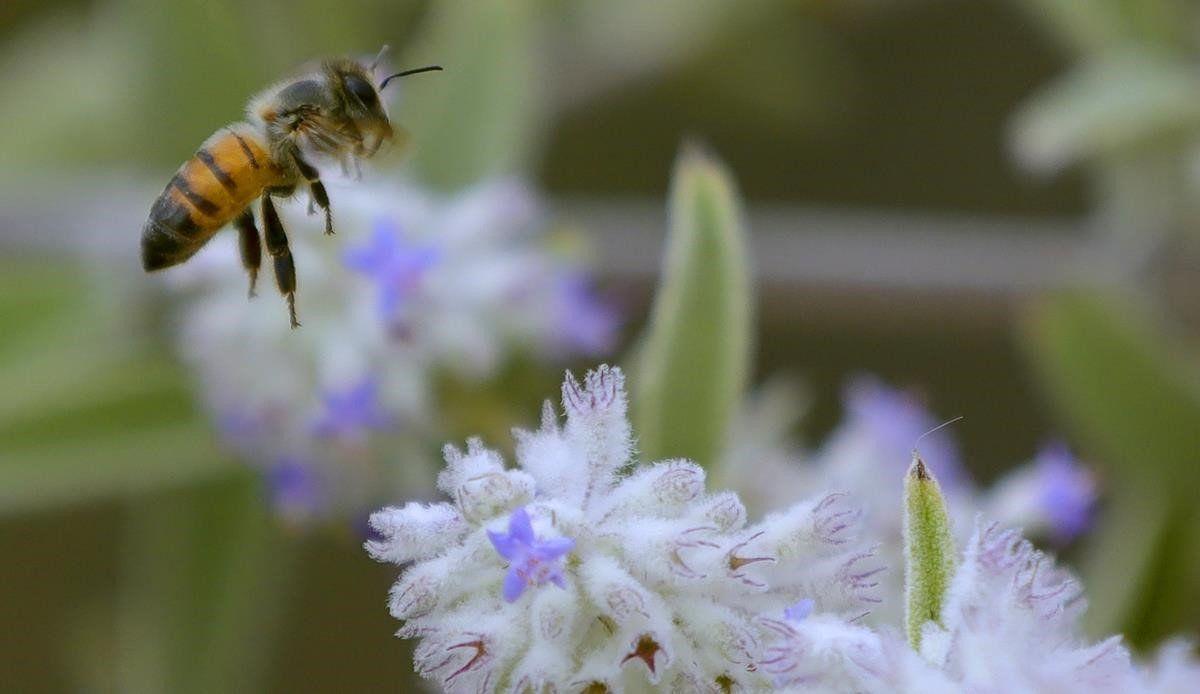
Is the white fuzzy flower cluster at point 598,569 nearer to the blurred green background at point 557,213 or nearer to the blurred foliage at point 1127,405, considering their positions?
the blurred green background at point 557,213

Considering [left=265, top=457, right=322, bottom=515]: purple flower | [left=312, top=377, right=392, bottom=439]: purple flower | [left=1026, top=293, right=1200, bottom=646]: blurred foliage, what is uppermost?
[left=312, top=377, right=392, bottom=439]: purple flower

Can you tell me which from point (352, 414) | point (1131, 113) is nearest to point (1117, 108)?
point (1131, 113)

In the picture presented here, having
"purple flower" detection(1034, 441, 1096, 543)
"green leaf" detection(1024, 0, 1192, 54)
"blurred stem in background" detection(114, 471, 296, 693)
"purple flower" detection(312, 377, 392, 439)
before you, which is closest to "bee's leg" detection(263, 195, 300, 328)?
"purple flower" detection(312, 377, 392, 439)

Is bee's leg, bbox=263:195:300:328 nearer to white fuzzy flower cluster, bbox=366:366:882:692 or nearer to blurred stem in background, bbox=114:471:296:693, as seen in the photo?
white fuzzy flower cluster, bbox=366:366:882:692

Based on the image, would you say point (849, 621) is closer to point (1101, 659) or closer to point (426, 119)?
point (1101, 659)

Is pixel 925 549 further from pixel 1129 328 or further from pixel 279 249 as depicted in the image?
pixel 1129 328

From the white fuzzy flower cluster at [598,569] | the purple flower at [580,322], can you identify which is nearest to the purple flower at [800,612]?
the white fuzzy flower cluster at [598,569]

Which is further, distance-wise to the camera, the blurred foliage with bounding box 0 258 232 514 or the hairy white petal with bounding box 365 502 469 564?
the blurred foliage with bounding box 0 258 232 514
